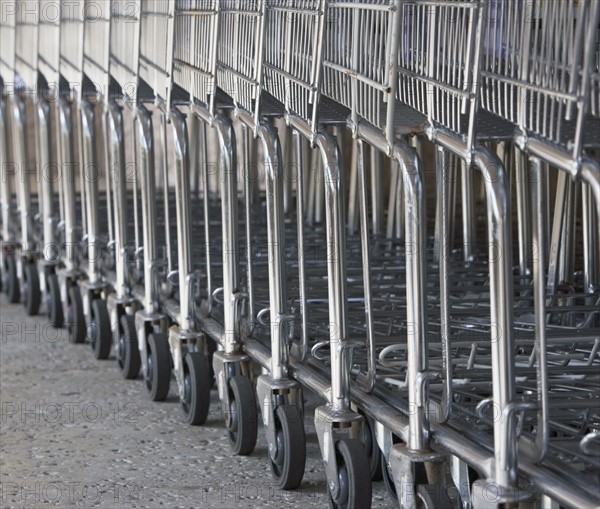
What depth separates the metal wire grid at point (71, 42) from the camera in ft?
14.9

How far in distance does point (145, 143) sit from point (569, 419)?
195 cm

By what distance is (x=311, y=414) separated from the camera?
3.72 m

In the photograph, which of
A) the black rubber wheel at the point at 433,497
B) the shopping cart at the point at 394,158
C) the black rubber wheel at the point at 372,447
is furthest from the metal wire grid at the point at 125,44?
the black rubber wheel at the point at 433,497

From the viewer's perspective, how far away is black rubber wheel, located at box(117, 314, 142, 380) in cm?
414

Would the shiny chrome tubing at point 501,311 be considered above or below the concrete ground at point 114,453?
above

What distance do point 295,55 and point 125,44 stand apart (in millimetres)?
1393

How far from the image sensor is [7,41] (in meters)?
5.61

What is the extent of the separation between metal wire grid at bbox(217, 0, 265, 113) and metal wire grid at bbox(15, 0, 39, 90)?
1.90 metres

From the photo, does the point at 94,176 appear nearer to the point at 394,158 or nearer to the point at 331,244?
the point at 331,244

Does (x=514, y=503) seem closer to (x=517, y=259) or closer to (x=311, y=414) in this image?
(x=311, y=414)

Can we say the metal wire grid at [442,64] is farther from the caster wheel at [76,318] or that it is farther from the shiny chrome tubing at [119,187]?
the caster wheel at [76,318]

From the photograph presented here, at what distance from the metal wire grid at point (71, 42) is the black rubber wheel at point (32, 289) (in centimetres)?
86

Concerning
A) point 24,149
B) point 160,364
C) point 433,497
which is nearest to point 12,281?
point 24,149

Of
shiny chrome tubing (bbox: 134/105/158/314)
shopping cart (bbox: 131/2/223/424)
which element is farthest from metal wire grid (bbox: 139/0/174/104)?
shiny chrome tubing (bbox: 134/105/158/314)
